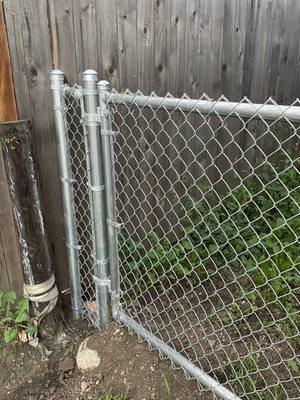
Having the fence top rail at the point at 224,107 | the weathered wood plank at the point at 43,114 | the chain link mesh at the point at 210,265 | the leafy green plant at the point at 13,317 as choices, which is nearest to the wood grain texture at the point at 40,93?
the weathered wood plank at the point at 43,114

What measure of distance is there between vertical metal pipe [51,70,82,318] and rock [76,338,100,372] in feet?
1.16

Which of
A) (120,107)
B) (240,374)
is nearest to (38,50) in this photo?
(120,107)

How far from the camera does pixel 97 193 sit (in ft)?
6.80

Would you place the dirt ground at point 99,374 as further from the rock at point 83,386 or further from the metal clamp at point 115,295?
the metal clamp at point 115,295

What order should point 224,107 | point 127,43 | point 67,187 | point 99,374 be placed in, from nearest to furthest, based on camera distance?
point 224,107, point 99,374, point 67,187, point 127,43

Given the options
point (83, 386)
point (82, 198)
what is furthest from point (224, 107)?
point (83, 386)

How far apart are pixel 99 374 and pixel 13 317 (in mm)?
688

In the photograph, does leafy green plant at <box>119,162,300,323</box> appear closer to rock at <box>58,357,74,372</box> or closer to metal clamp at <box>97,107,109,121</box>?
rock at <box>58,357,74,372</box>

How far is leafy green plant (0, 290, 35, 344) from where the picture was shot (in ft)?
7.55

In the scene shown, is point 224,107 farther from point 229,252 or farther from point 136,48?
point 229,252

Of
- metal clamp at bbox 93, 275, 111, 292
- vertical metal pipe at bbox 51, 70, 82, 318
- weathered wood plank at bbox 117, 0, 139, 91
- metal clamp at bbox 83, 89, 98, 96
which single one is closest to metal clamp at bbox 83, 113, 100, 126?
metal clamp at bbox 83, 89, 98, 96

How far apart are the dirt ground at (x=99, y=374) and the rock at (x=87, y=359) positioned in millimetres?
27

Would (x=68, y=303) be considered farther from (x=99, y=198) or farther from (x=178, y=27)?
(x=178, y=27)

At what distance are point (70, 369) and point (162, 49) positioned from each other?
7.28 ft
